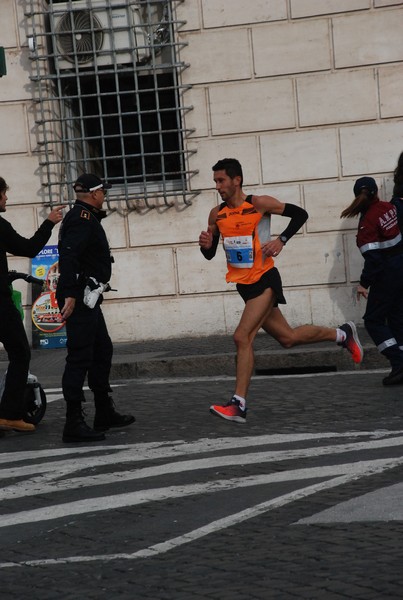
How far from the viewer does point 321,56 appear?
1473 centimetres

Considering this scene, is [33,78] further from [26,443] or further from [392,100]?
[26,443]

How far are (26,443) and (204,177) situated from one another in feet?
21.8

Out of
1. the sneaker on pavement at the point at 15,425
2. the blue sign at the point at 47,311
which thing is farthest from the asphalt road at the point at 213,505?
the blue sign at the point at 47,311

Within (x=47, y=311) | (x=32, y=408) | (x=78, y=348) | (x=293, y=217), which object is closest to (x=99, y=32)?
(x=47, y=311)

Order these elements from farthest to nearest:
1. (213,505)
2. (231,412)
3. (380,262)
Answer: (380,262) < (231,412) < (213,505)

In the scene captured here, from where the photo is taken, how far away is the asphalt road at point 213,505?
16.8 feet

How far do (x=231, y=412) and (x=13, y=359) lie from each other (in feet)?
5.12

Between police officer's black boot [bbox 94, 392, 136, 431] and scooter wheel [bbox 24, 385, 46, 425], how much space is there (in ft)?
1.85

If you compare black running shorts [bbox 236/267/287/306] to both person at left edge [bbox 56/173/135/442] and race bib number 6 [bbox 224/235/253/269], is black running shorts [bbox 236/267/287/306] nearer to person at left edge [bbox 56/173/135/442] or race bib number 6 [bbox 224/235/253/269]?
race bib number 6 [bbox 224/235/253/269]

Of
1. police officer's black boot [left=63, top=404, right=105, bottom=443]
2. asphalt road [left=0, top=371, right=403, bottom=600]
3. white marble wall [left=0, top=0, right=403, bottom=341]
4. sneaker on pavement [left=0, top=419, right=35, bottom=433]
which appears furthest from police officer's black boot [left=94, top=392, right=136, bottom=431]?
white marble wall [left=0, top=0, right=403, bottom=341]

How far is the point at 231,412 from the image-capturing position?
9125 mm

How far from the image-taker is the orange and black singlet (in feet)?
30.6

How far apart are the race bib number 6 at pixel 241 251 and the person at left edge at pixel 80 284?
0.90 metres

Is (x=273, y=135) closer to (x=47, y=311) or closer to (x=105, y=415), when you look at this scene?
(x=47, y=311)
